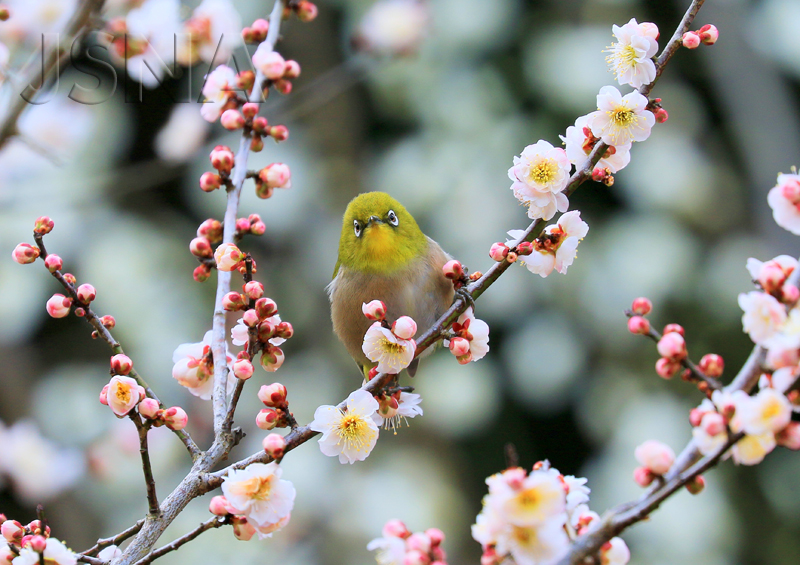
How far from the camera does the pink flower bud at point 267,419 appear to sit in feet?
5.04

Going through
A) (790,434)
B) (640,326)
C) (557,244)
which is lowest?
(790,434)

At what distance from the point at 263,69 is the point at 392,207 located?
1170 millimetres

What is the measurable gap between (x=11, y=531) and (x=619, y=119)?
4.96 feet

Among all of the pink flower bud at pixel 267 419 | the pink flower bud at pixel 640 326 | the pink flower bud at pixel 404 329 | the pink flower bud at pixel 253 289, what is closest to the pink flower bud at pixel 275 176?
the pink flower bud at pixel 253 289

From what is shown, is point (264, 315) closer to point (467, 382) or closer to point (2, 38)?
point (2, 38)

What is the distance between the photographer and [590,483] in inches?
201

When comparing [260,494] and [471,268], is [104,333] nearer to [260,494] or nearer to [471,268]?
[260,494]

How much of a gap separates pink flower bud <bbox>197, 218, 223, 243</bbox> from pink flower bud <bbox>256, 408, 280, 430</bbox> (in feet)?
1.59

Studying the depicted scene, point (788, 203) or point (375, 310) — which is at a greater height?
point (375, 310)

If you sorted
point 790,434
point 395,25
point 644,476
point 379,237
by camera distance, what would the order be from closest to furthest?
point 790,434
point 644,476
point 379,237
point 395,25

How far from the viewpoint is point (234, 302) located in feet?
5.26

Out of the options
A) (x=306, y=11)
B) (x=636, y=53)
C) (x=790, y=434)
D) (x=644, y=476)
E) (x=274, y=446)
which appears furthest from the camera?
(x=306, y=11)

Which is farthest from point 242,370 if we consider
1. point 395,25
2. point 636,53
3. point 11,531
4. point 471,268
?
point 395,25

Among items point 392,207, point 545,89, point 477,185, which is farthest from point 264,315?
point 545,89
